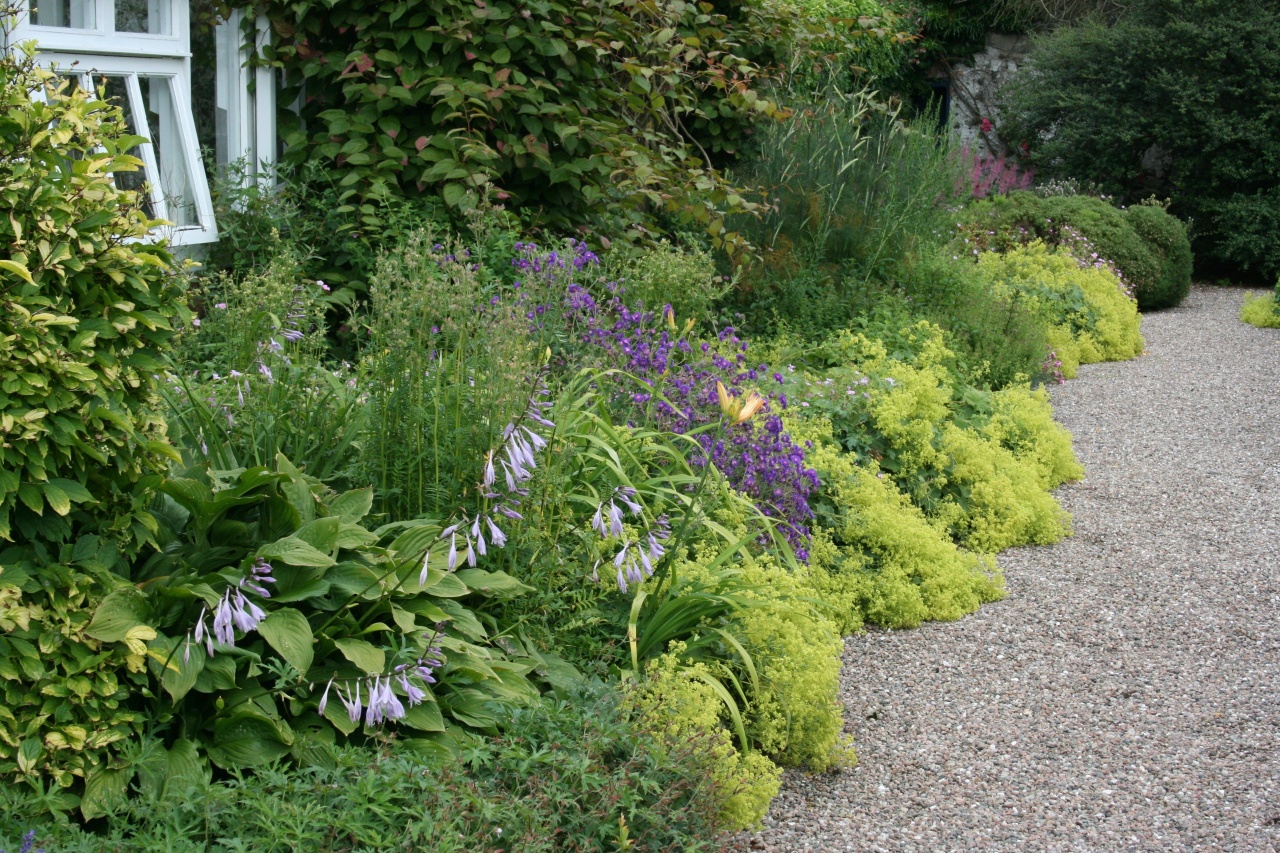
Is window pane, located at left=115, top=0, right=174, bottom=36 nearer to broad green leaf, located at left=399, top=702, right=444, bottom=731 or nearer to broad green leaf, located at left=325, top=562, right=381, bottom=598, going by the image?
broad green leaf, located at left=325, top=562, right=381, bottom=598

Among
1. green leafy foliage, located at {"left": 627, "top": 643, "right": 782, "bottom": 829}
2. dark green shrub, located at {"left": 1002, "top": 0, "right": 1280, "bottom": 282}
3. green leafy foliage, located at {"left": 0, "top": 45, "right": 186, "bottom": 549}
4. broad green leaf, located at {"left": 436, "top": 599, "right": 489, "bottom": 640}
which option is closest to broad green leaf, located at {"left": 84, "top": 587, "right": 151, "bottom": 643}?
green leafy foliage, located at {"left": 0, "top": 45, "right": 186, "bottom": 549}

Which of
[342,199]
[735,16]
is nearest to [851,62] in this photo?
[735,16]

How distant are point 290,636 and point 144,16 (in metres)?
3.89

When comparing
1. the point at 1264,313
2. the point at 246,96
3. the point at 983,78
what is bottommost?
the point at 1264,313

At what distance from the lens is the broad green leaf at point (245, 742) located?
234cm

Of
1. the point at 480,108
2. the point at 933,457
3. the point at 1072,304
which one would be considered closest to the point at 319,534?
the point at 933,457

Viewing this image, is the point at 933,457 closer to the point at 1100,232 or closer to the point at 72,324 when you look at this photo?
the point at 72,324

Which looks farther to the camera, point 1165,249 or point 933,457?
point 1165,249

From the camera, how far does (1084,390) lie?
7848 mm

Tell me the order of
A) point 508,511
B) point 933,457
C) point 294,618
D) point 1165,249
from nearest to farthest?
point 294,618, point 508,511, point 933,457, point 1165,249

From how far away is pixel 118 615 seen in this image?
7.57 feet

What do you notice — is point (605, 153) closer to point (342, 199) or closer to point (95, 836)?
point (342, 199)

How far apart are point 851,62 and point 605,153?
9241mm

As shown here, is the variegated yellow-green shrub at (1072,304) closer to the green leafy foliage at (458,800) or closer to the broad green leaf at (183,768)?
the green leafy foliage at (458,800)
